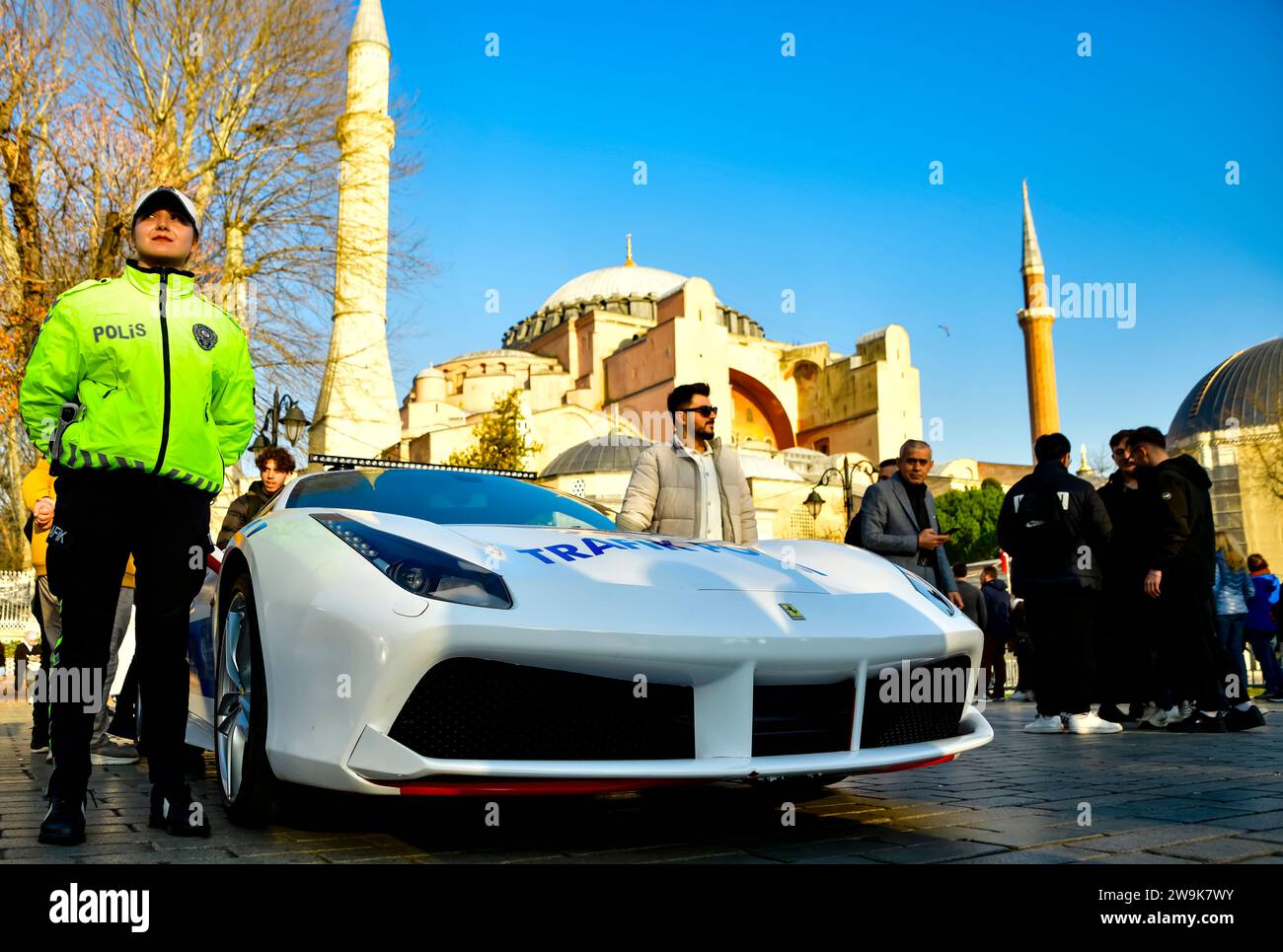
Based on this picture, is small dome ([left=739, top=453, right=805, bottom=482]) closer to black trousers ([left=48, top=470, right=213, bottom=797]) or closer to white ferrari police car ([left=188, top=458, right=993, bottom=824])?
white ferrari police car ([left=188, top=458, right=993, bottom=824])

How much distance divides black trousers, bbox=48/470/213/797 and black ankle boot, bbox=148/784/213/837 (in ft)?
0.13

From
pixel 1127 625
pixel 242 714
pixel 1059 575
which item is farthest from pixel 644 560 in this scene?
pixel 1127 625

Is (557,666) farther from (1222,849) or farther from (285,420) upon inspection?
(285,420)

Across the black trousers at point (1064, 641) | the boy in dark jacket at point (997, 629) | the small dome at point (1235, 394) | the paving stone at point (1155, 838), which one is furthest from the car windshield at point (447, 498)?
the small dome at point (1235, 394)

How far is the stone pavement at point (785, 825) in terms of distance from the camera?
271cm

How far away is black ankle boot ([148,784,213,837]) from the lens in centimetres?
307

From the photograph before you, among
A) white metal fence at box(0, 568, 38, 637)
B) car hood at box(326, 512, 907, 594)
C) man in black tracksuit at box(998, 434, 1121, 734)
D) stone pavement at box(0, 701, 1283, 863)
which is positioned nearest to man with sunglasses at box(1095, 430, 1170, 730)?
man in black tracksuit at box(998, 434, 1121, 734)

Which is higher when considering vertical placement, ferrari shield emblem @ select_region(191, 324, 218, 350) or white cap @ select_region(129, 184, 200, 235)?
white cap @ select_region(129, 184, 200, 235)

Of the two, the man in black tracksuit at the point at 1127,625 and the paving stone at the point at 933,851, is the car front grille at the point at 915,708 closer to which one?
the paving stone at the point at 933,851

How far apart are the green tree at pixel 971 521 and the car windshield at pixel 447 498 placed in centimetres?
5409

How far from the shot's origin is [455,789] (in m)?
2.59

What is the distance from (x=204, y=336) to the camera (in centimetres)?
330
